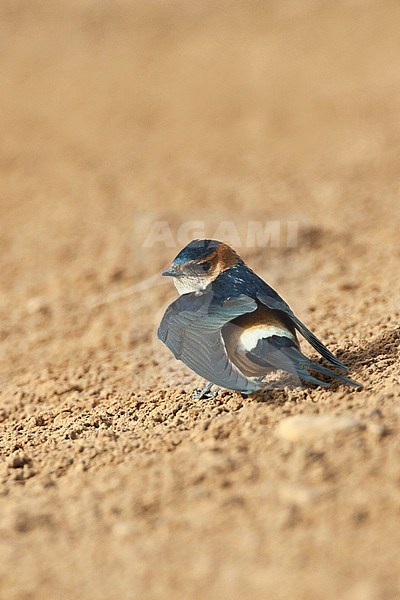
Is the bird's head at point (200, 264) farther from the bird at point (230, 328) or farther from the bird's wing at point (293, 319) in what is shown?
the bird's wing at point (293, 319)

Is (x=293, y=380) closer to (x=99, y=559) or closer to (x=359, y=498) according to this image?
(x=359, y=498)

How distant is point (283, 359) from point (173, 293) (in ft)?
9.29

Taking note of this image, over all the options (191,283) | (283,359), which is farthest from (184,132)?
(283,359)

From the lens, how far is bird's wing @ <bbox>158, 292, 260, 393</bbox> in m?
3.49

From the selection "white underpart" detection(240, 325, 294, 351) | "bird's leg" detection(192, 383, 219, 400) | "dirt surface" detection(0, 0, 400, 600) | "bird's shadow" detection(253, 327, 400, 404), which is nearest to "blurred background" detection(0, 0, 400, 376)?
"dirt surface" detection(0, 0, 400, 600)

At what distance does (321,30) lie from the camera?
15.6m

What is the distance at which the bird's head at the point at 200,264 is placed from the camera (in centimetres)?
372

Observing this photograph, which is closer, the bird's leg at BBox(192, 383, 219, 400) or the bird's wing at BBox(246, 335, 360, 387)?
the bird's wing at BBox(246, 335, 360, 387)

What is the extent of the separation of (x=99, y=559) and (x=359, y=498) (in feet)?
2.82

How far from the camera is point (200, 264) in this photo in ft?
12.2

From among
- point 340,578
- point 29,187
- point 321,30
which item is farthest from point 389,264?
point 321,30

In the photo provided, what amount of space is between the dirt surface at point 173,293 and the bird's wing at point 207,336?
18 centimetres

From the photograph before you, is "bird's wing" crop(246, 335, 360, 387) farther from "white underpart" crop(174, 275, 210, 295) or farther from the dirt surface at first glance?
"white underpart" crop(174, 275, 210, 295)

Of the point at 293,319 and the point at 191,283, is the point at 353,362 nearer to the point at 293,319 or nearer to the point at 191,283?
the point at 293,319
